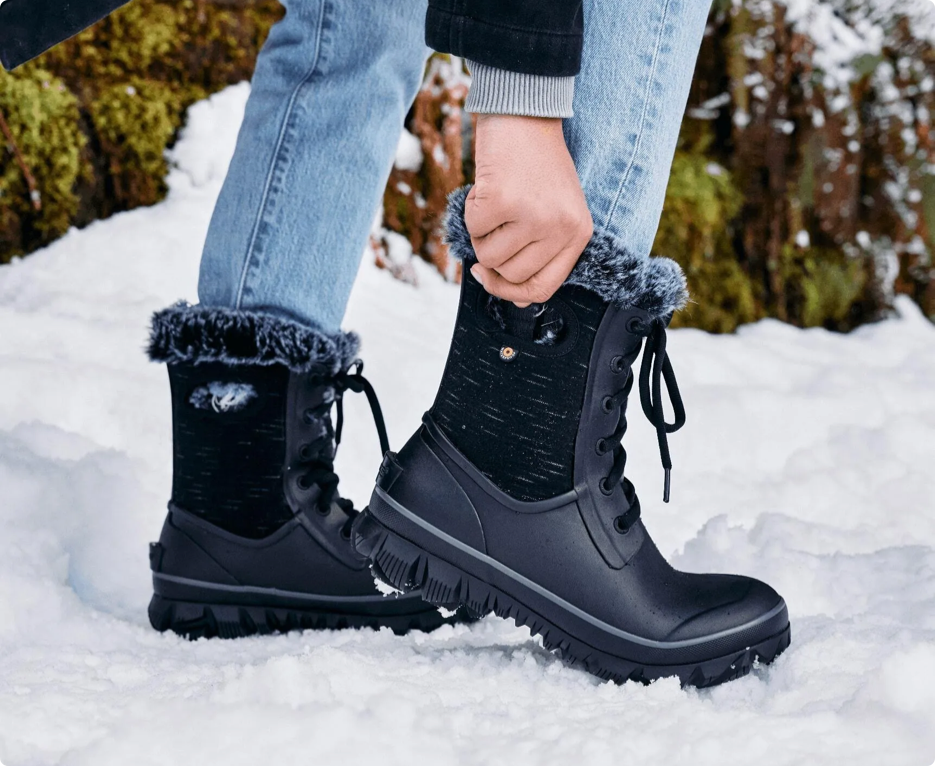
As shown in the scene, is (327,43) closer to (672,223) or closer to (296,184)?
(296,184)

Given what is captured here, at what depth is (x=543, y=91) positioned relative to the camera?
2.99 feet

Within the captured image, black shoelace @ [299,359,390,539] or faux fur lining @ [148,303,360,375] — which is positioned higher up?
faux fur lining @ [148,303,360,375]

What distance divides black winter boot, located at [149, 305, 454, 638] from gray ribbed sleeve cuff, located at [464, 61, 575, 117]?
489mm

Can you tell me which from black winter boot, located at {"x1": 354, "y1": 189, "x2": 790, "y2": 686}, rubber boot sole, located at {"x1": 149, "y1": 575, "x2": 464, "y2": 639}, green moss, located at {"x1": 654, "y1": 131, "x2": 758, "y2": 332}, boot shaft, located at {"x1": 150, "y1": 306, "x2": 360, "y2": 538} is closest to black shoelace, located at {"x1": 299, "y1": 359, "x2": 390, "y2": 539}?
boot shaft, located at {"x1": 150, "y1": 306, "x2": 360, "y2": 538}

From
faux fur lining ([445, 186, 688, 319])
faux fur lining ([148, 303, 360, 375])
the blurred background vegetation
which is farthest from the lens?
the blurred background vegetation

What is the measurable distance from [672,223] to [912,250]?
1011 millimetres

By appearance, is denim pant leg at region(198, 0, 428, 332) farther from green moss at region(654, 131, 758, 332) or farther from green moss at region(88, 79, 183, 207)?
green moss at region(654, 131, 758, 332)

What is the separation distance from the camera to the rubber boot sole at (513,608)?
1093 millimetres

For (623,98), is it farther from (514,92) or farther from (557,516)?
(557,516)

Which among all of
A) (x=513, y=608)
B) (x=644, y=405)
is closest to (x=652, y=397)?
(x=644, y=405)

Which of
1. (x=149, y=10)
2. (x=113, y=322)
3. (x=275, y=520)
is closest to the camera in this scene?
(x=275, y=520)

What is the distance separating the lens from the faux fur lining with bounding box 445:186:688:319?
1017mm

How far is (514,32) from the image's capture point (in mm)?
875

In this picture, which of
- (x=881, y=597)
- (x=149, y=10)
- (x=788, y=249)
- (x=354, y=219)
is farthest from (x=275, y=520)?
(x=788, y=249)
